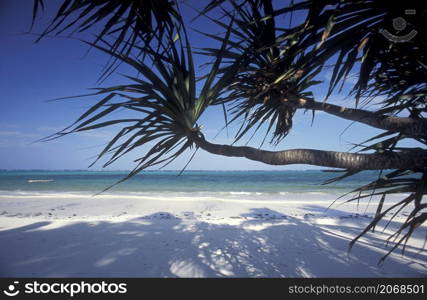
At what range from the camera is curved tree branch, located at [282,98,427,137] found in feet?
3.11

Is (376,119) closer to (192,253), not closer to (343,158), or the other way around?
(343,158)

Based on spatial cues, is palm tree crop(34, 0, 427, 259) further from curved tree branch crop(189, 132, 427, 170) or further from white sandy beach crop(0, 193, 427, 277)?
white sandy beach crop(0, 193, 427, 277)

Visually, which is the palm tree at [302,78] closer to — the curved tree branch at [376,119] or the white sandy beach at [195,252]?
the curved tree branch at [376,119]

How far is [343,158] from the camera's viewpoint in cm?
89

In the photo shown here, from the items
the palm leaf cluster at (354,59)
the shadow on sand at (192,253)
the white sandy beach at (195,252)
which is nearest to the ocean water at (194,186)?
the white sandy beach at (195,252)

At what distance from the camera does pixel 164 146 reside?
1.16 m

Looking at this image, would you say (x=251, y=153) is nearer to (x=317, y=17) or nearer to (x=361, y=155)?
(x=361, y=155)

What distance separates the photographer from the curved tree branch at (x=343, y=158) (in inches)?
33.1

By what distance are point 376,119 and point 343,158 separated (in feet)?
1.41

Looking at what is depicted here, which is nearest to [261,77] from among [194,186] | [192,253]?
[192,253]

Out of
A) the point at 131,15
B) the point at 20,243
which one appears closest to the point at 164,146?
→ the point at 131,15

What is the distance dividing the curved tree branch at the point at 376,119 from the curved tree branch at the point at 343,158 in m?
0.17

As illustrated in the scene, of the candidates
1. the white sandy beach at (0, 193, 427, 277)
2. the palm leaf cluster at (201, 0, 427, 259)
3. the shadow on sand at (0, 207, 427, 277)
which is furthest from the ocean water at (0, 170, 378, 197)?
the palm leaf cluster at (201, 0, 427, 259)

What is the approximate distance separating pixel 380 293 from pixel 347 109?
132 centimetres
